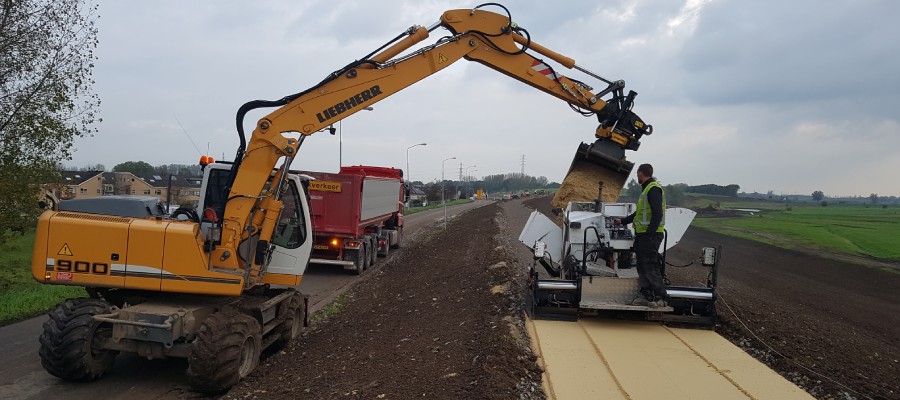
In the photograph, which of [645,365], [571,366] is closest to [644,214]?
[645,365]

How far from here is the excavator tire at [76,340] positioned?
6.07 meters

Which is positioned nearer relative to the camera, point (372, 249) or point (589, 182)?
point (589, 182)

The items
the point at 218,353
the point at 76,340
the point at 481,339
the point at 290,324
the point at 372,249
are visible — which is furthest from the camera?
the point at 372,249

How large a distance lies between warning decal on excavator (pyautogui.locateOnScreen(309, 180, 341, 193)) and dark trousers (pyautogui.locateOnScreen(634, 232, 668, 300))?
9.25 meters

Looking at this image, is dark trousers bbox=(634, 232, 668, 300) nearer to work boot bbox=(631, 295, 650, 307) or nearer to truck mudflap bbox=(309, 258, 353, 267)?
work boot bbox=(631, 295, 650, 307)

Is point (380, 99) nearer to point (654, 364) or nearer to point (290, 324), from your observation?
point (290, 324)

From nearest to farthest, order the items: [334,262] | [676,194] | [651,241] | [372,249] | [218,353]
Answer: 1. [218,353]
2. [651,241]
3. [334,262]
4. [372,249]
5. [676,194]

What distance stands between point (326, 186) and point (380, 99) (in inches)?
322

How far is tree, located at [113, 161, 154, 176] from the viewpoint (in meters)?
63.3

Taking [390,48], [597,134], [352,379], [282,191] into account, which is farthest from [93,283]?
[597,134]

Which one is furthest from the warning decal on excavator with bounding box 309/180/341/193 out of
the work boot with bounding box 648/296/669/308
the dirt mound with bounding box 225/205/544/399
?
the work boot with bounding box 648/296/669/308

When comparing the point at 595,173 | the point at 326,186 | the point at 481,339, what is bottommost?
the point at 481,339

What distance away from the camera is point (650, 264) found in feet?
27.3

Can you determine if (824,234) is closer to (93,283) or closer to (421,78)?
(421,78)
